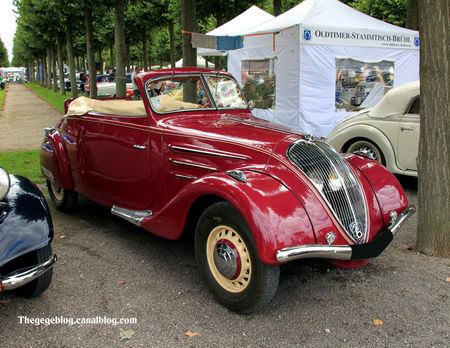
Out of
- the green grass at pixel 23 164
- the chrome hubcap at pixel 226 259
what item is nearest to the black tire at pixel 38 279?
the chrome hubcap at pixel 226 259

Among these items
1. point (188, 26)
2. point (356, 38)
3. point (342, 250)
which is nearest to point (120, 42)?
point (188, 26)

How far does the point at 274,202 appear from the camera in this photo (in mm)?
2834

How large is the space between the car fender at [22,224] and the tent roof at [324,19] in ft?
27.1

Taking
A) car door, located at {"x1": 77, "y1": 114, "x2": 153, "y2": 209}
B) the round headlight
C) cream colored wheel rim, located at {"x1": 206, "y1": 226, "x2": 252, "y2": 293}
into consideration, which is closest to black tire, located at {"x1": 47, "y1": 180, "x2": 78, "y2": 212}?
car door, located at {"x1": 77, "y1": 114, "x2": 153, "y2": 209}

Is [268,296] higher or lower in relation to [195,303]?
higher

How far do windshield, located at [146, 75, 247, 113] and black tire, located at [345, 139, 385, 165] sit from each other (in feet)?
9.50

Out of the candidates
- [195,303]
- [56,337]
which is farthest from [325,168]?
[56,337]

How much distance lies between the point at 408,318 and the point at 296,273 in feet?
3.26

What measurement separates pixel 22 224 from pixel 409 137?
542 cm

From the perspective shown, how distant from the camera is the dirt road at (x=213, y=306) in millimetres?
2750

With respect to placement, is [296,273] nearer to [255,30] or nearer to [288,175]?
[288,175]

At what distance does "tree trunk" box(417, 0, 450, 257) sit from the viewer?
361 cm

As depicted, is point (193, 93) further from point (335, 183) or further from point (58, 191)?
point (58, 191)

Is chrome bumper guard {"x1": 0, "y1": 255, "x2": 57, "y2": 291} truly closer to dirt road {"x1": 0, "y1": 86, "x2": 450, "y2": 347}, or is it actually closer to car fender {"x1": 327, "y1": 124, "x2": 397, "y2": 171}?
dirt road {"x1": 0, "y1": 86, "x2": 450, "y2": 347}
